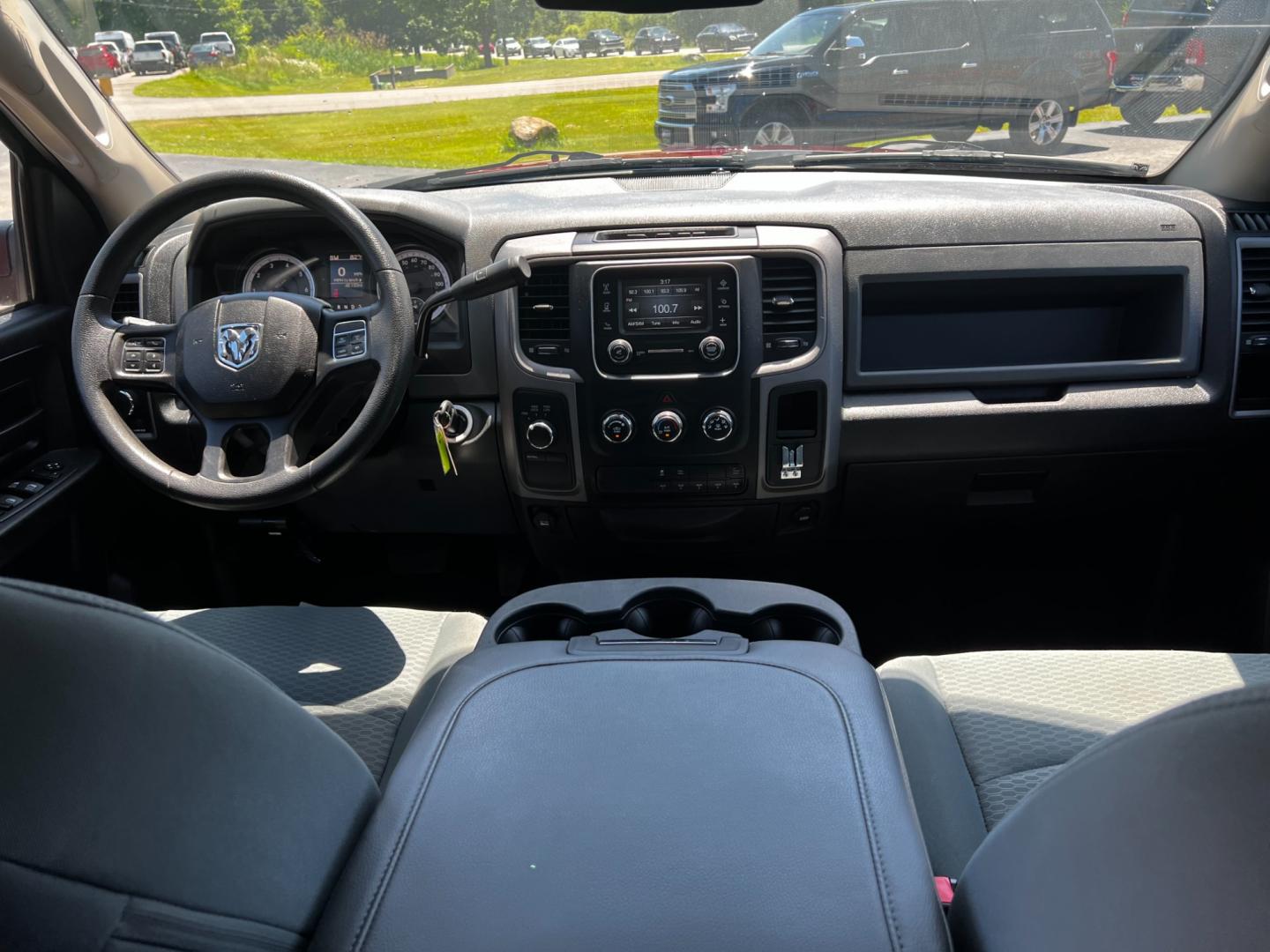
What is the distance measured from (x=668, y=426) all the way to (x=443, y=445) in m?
0.57

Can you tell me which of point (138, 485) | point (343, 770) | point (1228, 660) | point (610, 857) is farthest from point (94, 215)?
point (1228, 660)

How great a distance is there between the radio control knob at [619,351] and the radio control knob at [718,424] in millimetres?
252

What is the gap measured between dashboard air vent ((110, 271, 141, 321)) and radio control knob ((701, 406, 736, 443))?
1.49m

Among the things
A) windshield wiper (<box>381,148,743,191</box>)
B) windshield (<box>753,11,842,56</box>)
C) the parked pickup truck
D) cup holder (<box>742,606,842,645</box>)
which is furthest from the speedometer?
the parked pickup truck

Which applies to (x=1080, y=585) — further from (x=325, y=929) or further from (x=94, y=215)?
(x=94, y=215)

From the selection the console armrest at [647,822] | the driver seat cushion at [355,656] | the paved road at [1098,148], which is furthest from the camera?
the paved road at [1098,148]

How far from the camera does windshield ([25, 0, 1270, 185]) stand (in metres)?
2.66

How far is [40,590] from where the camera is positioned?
0.87 meters

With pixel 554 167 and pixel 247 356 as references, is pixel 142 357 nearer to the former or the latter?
pixel 247 356

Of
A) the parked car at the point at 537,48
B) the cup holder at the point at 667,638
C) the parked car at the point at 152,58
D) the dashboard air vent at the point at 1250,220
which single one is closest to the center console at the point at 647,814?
the cup holder at the point at 667,638

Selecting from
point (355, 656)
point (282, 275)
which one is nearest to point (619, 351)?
point (282, 275)

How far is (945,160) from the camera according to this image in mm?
2984

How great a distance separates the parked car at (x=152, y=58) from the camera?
2.75 metres

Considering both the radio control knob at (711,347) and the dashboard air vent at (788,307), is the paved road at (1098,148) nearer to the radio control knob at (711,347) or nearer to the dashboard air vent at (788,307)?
the dashboard air vent at (788,307)
